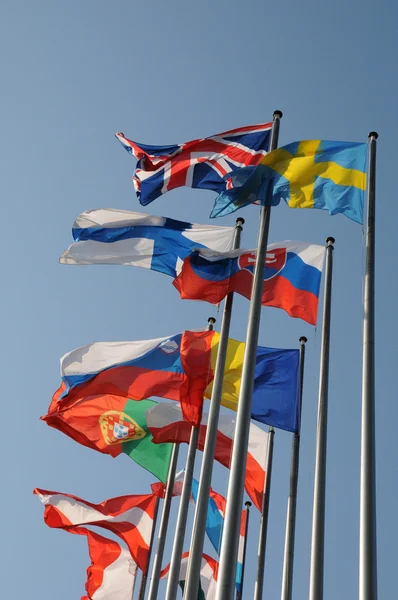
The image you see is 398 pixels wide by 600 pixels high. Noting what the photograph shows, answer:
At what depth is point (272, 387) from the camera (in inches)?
898

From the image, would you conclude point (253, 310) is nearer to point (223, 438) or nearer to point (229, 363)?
point (229, 363)

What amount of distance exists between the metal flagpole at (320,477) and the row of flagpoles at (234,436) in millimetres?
21

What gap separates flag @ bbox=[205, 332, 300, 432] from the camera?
73.0 ft

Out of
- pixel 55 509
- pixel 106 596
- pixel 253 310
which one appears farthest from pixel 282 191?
pixel 106 596

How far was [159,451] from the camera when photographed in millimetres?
26875

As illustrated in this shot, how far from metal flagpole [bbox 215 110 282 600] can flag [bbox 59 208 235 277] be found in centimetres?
393

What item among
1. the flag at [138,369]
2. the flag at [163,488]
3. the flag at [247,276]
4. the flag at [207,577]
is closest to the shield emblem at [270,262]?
the flag at [247,276]

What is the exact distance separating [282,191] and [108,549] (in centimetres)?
1486

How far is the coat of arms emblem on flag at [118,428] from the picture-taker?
82.7 ft

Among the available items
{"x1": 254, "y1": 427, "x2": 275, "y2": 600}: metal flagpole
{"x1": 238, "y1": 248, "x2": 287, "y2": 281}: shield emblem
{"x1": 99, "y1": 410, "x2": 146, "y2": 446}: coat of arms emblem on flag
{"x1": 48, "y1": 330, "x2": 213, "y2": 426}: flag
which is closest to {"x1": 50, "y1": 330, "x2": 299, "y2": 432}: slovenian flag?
{"x1": 48, "y1": 330, "x2": 213, "y2": 426}: flag

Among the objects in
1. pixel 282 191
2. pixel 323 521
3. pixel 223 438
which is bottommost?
pixel 323 521

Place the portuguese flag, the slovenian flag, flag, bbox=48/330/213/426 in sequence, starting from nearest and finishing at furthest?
the slovenian flag
flag, bbox=48/330/213/426
the portuguese flag

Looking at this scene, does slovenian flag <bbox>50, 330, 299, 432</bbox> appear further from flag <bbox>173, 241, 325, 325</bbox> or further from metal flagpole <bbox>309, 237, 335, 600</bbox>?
metal flagpole <bbox>309, 237, 335, 600</bbox>

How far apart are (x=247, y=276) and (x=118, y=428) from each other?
6490 mm
